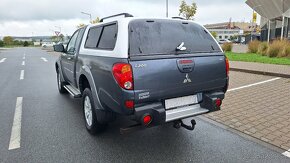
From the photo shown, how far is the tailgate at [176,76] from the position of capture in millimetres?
2934

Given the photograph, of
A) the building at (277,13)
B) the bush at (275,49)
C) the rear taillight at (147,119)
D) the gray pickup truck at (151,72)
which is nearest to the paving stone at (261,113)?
the gray pickup truck at (151,72)

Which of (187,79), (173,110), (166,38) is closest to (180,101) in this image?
(173,110)

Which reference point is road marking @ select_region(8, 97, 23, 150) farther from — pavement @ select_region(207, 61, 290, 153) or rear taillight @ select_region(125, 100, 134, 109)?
pavement @ select_region(207, 61, 290, 153)

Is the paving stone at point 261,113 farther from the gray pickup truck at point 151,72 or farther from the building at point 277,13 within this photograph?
the building at point 277,13

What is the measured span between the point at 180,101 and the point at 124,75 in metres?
0.96

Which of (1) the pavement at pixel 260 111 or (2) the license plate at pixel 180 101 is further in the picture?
(1) the pavement at pixel 260 111

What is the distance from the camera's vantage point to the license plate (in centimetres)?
321

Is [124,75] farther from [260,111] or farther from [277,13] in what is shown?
[277,13]

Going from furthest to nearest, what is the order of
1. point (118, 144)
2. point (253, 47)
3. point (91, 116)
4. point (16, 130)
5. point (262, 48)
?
point (253, 47)
point (262, 48)
point (16, 130)
point (91, 116)
point (118, 144)

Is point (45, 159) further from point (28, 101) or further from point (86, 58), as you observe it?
point (28, 101)

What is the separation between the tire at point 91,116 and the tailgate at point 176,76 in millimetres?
1081

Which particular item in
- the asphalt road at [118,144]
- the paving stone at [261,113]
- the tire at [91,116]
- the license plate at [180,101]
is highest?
the license plate at [180,101]

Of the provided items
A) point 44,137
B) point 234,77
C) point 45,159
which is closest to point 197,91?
point 45,159

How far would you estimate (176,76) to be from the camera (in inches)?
124
